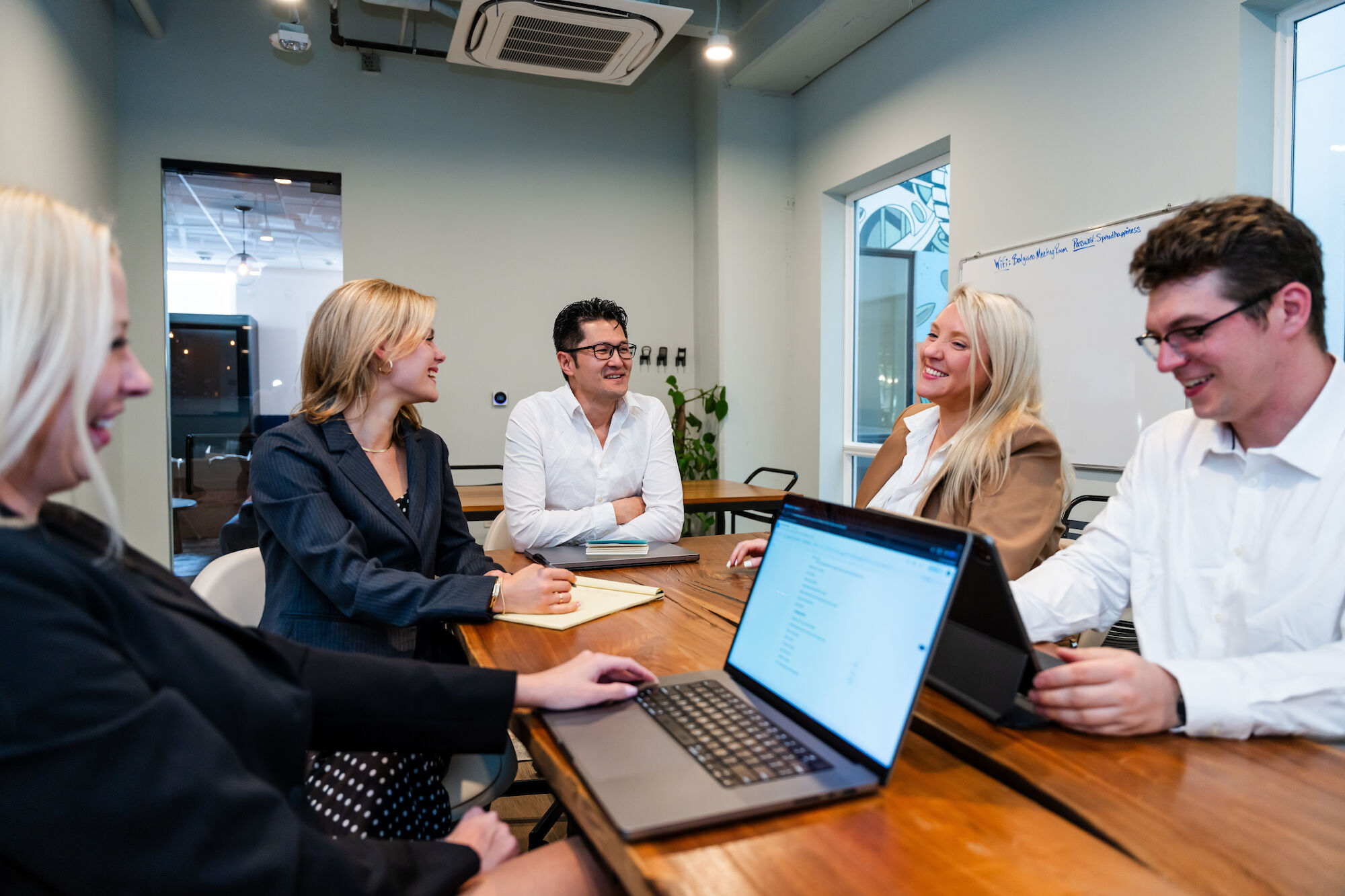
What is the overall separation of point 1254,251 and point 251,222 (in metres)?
5.21

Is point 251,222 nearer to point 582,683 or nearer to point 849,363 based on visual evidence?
point 849,363

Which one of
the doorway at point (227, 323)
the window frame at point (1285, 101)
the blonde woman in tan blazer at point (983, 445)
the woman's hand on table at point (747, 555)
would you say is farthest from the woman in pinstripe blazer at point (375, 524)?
the doorway at point (227, 323)

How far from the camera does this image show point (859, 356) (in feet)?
16.8

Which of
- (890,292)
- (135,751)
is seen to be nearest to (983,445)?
(135,751)

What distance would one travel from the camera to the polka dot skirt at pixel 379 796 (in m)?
1.15

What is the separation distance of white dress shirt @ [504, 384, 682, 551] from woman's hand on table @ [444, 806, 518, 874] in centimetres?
146

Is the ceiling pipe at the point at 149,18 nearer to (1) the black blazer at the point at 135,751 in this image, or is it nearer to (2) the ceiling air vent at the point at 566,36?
(2) the ceiling air vent at the point at 566,36

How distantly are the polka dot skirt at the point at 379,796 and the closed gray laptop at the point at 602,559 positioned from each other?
2.33 feet

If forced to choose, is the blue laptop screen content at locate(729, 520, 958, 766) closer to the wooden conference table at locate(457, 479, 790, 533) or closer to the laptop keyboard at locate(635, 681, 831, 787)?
the laptop keyboard at locate(635, 681, 831, 787)

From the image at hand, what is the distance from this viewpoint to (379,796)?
1.18 meters

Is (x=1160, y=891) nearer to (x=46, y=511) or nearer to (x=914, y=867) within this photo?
(x=914, y=867)

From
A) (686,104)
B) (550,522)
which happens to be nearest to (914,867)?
(550,522)

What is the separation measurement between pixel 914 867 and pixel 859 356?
4665 millimetres

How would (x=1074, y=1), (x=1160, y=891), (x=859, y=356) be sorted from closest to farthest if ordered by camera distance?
(x=1160, y=891), (x=1074, y=1), (x=859, y=356)
